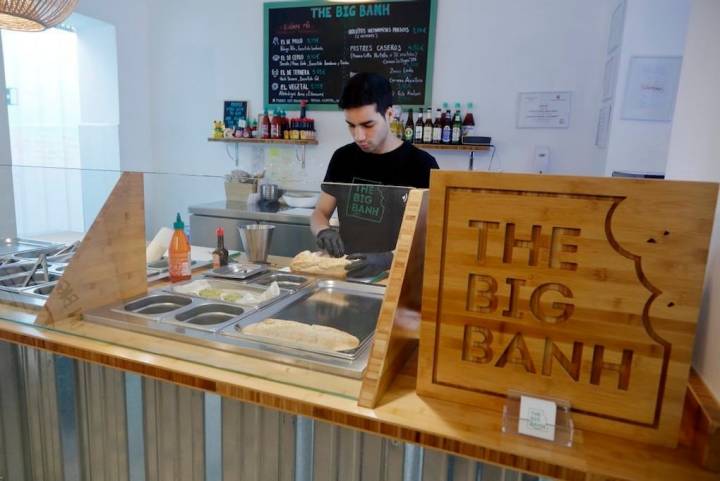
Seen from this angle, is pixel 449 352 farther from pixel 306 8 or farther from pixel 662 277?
pixel 306 8

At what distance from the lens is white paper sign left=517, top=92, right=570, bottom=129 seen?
126 inches

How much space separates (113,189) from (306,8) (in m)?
2.98

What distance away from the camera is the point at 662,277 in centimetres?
71

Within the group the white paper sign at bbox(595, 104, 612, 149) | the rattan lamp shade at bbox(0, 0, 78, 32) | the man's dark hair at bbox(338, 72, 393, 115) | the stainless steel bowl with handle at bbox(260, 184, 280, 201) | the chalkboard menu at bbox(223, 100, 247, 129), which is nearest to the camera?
the stainless steel bowl with handle at bbox(260, 184, 280, 201)

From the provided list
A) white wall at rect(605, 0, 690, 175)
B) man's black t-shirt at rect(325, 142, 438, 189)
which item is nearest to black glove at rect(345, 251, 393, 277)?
man's black t-shirt at rect(325, 142, 438, 189)

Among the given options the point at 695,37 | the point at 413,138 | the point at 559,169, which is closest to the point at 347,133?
the point at 413,138

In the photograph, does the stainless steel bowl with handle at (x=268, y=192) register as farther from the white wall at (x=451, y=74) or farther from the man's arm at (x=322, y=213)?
the white wall at (x=451, y=74)

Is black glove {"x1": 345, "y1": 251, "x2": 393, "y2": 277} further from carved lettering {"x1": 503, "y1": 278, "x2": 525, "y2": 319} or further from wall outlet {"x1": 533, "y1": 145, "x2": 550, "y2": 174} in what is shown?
wall outlet {"x1": 533, "y1": 145, "x2": 550, "y2": 174}

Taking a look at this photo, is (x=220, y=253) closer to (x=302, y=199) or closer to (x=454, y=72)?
(x=302, y=199)

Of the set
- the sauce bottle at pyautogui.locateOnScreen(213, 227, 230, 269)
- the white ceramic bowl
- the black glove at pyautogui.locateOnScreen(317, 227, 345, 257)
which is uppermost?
the white ceramic bowl

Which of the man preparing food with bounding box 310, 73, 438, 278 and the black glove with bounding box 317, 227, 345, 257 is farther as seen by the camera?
the man preparing food with bounding box 310, 73, 438, 278

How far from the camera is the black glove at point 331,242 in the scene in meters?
1.34

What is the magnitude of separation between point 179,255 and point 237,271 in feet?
0.61

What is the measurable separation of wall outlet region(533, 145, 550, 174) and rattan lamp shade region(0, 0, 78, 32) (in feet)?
9.09
